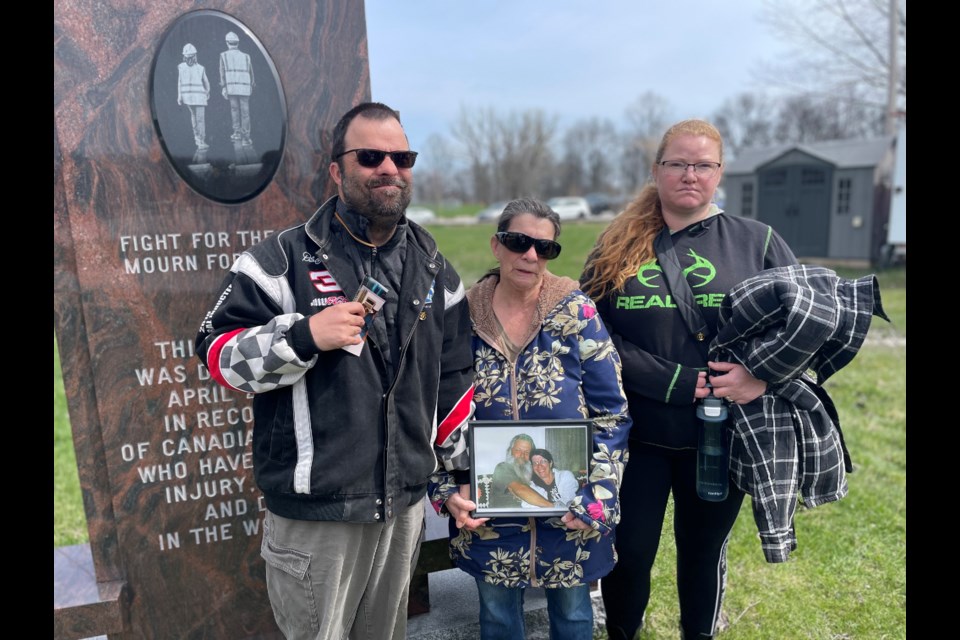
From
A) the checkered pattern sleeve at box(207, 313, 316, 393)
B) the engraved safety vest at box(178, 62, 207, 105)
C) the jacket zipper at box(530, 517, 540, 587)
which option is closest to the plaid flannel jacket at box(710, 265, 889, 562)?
the jacket zipper at box(530, 517, 540, 587)

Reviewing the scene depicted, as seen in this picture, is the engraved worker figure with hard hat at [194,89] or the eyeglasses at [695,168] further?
the engraved worker figure with hard hat at [194,89]

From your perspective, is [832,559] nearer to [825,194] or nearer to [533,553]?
[533,553]

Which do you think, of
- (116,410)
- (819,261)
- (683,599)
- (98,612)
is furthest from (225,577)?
(819,261)

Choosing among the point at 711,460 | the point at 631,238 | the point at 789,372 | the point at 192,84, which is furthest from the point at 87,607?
the point at 789,372

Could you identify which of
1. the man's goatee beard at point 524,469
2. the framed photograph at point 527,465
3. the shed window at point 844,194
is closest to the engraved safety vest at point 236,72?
the framed photograph at point 527,465

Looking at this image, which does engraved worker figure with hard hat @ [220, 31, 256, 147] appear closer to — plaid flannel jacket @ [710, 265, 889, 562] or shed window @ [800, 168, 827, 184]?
plaid flannel jacket @ [710, 265, 889, 562]

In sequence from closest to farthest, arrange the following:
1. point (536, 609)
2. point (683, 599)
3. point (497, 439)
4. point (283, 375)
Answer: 1. point (283, 375)
2. point (497, 439)
3. point (683, 599)
4. point (536, 609)

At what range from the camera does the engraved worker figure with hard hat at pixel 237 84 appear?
274 centimetres

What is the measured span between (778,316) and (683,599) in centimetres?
137

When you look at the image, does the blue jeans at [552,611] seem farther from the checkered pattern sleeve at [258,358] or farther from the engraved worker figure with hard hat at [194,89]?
the engraved worker figure with hard hat at [194,89]

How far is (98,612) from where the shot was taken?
2.78 metres

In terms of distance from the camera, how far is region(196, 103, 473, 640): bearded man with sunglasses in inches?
78.8

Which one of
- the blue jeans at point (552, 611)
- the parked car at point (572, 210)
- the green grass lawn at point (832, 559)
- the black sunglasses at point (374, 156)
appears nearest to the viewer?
the black sunglasses at point (374, 156)
